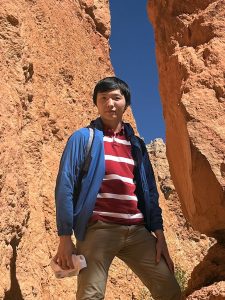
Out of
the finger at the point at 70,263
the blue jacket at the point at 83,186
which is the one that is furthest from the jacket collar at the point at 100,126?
the finger at the point at 70,263

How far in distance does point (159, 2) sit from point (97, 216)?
1.96 m

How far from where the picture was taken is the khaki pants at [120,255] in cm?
312

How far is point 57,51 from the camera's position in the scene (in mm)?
10375

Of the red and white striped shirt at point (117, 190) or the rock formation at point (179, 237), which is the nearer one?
the red and white striped shirt at point (117, 190)

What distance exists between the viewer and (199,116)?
131 inches

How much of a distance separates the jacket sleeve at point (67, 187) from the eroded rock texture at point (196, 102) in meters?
0.78

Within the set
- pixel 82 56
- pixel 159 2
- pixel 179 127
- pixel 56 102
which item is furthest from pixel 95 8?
pixel 179 127

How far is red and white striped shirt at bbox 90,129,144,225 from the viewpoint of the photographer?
330cm

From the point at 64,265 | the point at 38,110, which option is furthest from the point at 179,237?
the point at 64,265

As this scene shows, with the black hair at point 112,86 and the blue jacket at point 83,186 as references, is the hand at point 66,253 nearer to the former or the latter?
the blue jacket at point 83,186

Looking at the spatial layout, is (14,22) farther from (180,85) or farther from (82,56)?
(82,56)

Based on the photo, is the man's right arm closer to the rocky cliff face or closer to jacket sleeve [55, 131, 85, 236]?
jacket sleeve [55, 131, 85, 236]

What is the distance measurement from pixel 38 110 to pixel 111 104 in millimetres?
5175

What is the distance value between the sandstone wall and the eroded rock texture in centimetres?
155
